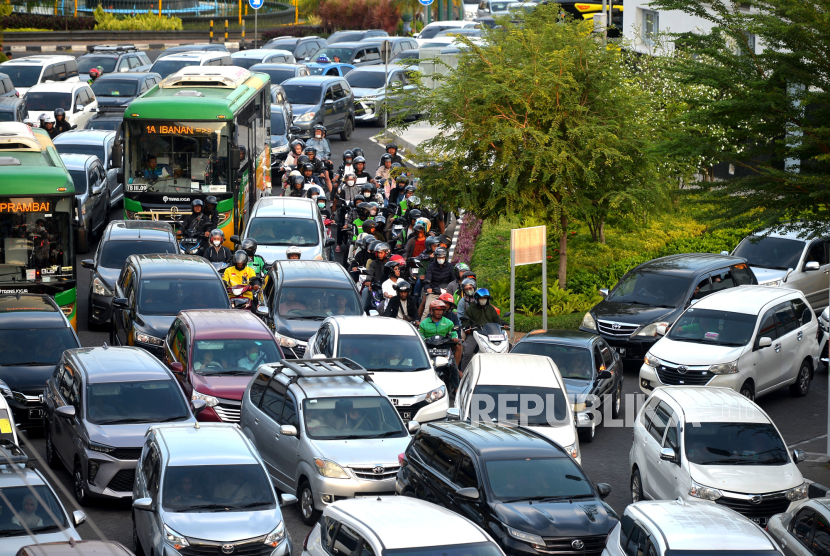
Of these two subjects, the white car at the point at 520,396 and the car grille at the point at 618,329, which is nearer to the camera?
the white car at the point at 520,396

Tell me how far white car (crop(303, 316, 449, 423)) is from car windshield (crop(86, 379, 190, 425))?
2.80 meters

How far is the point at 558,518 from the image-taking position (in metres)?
11.2

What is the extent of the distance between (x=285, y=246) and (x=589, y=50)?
274 inches

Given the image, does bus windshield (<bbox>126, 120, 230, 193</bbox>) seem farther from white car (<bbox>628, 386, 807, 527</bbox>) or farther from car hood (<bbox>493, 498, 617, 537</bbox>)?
car hood (<bbox>493, 498, 617, 537</bbox>)

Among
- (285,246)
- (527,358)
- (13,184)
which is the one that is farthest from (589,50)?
(13,184)

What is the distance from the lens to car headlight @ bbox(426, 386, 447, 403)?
612 inches

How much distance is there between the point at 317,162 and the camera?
2822cm

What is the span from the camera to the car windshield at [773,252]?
23125mm

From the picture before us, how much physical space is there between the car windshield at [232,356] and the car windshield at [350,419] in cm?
261

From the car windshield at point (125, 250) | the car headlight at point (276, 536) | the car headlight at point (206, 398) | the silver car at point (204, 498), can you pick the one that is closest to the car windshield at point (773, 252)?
the car windshield at point (125, 250)

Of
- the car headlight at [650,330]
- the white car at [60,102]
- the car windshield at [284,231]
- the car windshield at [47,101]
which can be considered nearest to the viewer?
the car headlight at [650,330]

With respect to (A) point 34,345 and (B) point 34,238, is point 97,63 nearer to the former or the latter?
(B) point 34,238

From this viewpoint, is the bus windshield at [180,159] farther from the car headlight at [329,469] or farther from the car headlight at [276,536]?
the car headlight at [276,536]

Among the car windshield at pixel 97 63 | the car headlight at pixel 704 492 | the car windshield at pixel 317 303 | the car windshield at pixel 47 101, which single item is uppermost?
the car windshield at pixel 97 63
